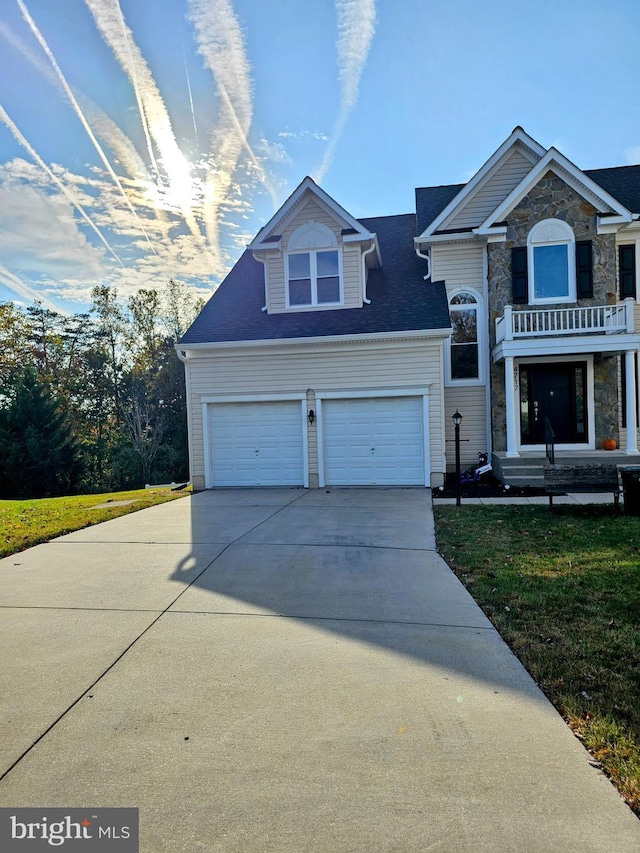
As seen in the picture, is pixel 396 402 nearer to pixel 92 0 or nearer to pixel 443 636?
pixel 443 636

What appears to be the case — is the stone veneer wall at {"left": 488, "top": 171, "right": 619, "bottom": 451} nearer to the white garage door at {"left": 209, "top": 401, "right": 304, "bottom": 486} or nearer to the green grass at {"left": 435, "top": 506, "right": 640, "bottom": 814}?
the green grass at {"left": 435, "top": 506, "right": 640, "bottom": 814}

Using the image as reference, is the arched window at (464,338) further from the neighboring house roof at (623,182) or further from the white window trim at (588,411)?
the neighboring house roof at (623,182)

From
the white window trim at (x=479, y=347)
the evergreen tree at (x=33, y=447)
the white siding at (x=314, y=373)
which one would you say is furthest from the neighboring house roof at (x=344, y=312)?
the evergreen tree at (x=33, y=447)

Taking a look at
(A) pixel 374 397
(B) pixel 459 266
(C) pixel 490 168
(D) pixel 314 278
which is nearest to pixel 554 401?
(B) pixel 459 266

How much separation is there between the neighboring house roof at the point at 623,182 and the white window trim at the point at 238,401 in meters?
11.1

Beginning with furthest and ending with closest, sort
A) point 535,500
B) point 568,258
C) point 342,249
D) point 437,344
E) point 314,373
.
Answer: point 342,249 → point 568,258 → point 314,373 → point 437,344 → point 535,500

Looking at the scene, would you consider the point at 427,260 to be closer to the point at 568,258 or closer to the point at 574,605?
the point at 568,258

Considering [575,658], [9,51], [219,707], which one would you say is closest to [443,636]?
[575,658]

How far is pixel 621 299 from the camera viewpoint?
13.5m

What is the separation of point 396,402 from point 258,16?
8526mm

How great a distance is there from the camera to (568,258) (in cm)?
1296

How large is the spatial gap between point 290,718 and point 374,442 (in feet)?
32.7

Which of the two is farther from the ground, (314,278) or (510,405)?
(314,278)

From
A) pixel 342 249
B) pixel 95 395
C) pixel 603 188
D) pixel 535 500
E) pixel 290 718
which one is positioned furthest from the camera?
pixel 95 395
